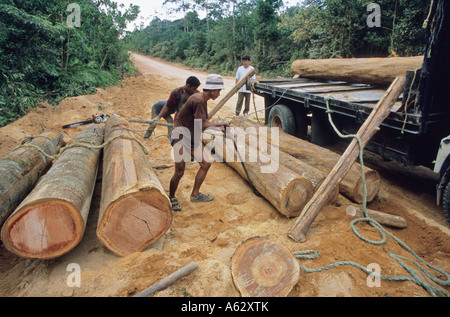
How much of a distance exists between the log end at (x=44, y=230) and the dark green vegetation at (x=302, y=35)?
9.85 metres

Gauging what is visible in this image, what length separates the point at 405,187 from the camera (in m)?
4.34

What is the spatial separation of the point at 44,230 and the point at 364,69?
5.48 meters

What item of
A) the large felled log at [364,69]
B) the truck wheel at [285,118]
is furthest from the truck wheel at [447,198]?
the truck wheel at [285,118]

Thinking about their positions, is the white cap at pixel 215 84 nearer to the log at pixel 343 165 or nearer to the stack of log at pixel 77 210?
the stack of log at pixel 77 210

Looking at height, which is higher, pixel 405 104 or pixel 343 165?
pixel 405 104

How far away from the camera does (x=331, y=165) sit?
3984mm

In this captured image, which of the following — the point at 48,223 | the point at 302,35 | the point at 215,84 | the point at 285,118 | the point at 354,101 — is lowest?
the point at 48,223

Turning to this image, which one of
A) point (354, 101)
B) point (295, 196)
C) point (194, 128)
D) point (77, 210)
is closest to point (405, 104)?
point (354, 101)

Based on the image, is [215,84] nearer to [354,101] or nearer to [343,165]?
[343,165]

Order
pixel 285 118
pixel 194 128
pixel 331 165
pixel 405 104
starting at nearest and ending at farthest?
pixel 405 104 < pixel 194 128 < pixel 331 165 < pixel 285 118

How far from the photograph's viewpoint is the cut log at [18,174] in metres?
3.02

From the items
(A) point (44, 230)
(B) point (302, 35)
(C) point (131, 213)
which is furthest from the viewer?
(B) point (302, 35)

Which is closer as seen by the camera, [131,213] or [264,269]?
[264,269]

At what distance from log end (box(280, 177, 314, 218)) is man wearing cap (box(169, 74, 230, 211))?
1.15m
